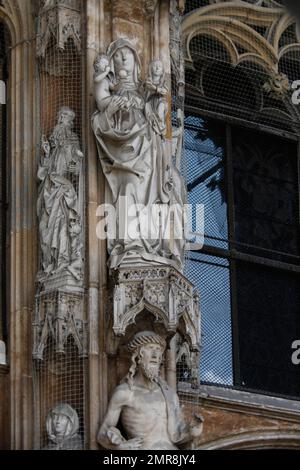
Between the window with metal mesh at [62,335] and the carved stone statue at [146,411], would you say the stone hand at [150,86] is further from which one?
the carved stone statue at [146,411]

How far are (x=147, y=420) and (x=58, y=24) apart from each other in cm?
357

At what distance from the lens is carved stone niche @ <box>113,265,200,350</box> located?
17641 mm

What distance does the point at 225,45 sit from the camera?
2123cm

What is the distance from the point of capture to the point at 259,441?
62.5ft

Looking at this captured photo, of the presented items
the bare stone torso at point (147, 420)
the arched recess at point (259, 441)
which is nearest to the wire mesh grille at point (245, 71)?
the arched recess at point (259, 441)

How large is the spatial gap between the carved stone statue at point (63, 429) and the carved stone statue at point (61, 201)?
1.10m

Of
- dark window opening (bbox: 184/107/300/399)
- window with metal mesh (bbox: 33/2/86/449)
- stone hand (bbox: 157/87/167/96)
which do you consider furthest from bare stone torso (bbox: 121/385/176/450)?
stone hand (bbox: 157/87/167/96)

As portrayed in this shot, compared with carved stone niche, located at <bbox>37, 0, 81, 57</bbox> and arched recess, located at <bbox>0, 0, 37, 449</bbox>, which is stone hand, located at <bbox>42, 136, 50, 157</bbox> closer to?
arched recess, located at <bbox>0, 0, 37, 449</bbox>

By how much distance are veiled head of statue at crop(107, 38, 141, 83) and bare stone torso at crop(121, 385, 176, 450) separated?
2.78 metres

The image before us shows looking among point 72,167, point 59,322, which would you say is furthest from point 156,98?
point 59,322

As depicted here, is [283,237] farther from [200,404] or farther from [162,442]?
[162,442]

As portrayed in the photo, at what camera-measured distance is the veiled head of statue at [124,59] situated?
737 inches

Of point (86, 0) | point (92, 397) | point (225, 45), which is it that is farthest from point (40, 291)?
point (225, 45)

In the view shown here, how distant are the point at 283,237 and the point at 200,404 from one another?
254 cm
